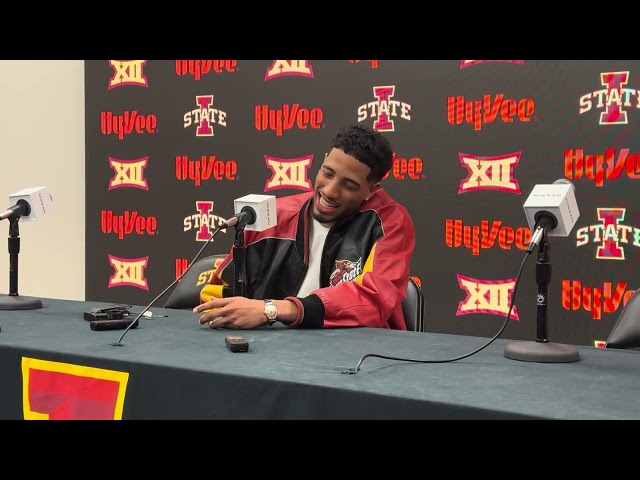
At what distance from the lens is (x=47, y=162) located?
A: 4113 mm

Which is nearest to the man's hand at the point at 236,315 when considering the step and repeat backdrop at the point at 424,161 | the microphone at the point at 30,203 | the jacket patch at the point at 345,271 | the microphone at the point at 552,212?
the jacket patch at the point at 345,271

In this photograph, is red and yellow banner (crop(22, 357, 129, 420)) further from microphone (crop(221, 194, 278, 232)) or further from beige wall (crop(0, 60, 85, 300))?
beige wall (crop(0, 60, 85, 300))

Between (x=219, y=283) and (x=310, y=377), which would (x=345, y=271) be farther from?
(x=310, y=377)

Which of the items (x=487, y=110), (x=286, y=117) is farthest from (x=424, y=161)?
(x=286, y=117)

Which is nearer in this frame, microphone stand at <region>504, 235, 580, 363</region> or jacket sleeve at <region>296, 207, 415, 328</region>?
microphone stand at <region>504, 235, 580, 363</region>

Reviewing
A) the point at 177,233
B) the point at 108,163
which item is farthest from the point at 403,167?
the point at 108,163

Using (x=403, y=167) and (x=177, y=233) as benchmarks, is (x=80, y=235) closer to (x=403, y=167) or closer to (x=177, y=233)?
(x=177, y=233)

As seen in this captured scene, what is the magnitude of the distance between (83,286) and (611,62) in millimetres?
2869

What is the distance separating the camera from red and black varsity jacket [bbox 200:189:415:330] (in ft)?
6.40

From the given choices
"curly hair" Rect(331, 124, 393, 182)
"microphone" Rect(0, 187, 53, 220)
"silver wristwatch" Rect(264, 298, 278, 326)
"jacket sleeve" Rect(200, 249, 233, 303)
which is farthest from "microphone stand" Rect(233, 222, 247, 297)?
"microphone" Rect(0, 187, 53, 220)

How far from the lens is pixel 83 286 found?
13.2 feet

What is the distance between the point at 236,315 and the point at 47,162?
2719 mm

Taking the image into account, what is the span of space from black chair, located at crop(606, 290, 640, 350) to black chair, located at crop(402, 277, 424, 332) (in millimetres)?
555

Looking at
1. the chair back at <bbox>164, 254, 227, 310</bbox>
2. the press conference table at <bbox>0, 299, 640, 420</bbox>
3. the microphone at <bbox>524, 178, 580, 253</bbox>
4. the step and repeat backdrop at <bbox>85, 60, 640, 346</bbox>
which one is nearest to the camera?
the press conference table at <bbox>0, 299, 640, 420</bbox>
